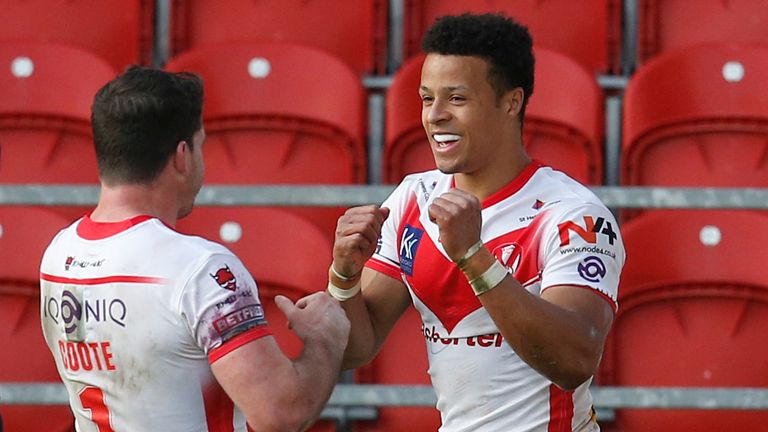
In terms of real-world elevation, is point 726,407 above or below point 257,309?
below

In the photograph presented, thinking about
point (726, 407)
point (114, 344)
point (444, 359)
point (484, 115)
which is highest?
point (484, 115)

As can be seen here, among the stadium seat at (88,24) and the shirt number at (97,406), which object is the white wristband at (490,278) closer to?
the shirt number at (97,406)

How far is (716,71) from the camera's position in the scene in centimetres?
545

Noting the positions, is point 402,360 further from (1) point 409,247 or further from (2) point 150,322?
(2) point 150,322

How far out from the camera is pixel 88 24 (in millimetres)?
6195

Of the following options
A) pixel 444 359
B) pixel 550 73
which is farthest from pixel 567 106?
pixel 444 359

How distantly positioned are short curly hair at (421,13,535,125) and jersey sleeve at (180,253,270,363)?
89 centimetres

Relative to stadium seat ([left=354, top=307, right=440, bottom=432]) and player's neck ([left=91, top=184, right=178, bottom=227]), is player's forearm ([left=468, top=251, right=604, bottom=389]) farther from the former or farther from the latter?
stadium seat ([left=354, top=307, right=440, bottom=432])

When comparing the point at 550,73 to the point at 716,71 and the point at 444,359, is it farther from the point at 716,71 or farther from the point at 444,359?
the point at 444,359

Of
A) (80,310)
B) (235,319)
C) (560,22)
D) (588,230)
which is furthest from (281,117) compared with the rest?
(235,319)

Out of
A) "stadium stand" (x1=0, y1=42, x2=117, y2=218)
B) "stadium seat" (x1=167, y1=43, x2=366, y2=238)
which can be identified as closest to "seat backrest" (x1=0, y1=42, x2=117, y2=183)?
"stadium stand" (x1=0, y1=42, x2=117, y2=218)

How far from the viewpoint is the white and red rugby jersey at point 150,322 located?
265cm

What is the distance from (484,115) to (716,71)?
97.9 inches

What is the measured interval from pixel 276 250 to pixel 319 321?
1.97 metres
